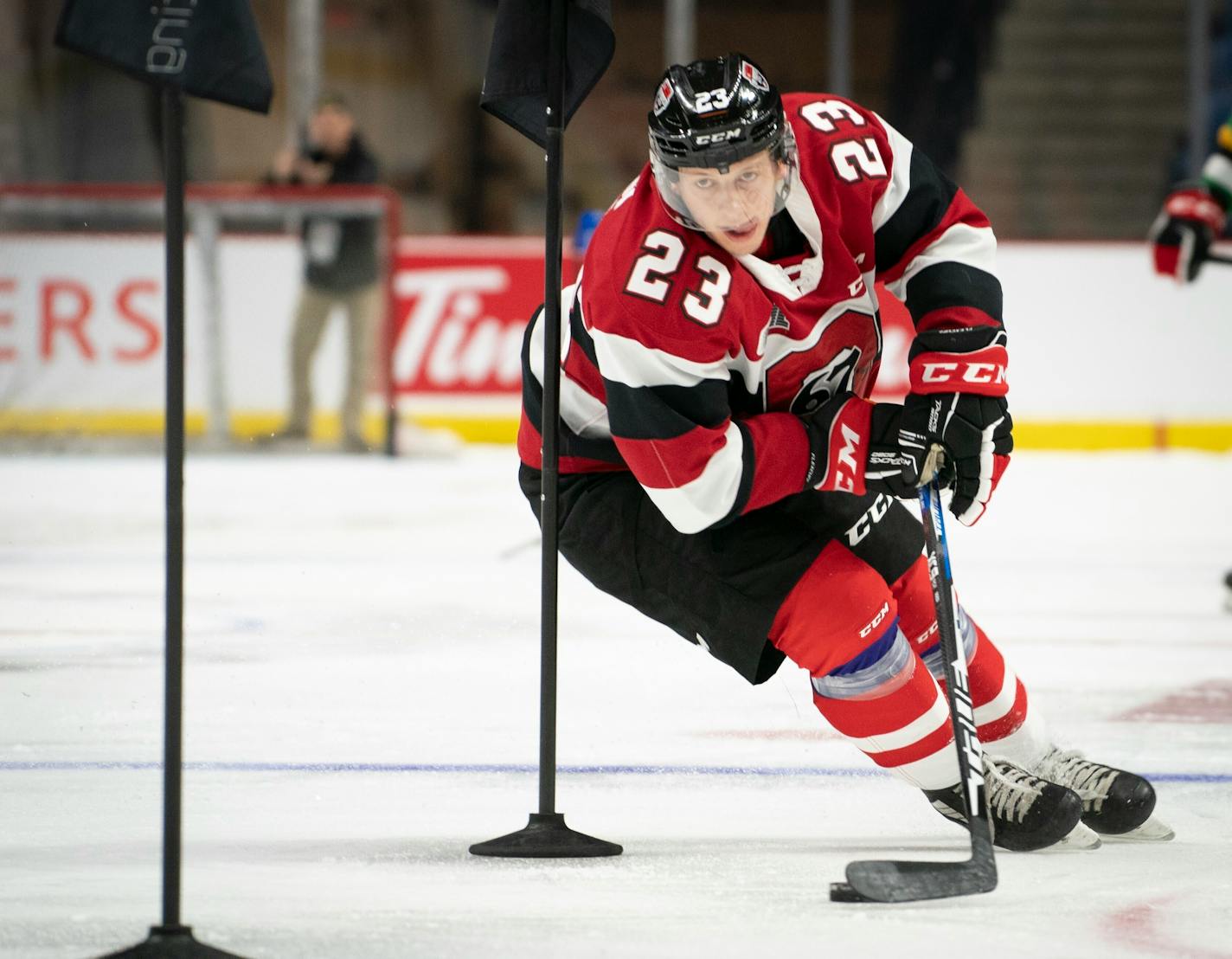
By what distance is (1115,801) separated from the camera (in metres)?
2.51

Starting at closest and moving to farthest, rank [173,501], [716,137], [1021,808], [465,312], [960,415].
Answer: [173,501] → [716,137] → [960,415] → [1021,808] → [465,312]

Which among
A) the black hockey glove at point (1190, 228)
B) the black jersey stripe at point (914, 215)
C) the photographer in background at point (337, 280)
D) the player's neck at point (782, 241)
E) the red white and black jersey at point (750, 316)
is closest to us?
the red white and black jersey at point (750, 316)

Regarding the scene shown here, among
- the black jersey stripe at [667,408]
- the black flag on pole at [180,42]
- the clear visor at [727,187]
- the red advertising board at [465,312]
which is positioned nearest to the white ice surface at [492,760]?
the black jersey stripe at [667,408]

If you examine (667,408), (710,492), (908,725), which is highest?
(667,408)

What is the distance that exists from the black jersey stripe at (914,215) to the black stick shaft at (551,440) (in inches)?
16.6

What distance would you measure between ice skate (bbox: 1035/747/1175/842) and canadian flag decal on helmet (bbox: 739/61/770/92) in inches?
39.4

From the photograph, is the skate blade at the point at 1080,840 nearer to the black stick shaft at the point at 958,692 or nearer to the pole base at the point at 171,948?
the black stick shaft at the point at 958,692

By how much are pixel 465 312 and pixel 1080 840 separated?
6282 mm

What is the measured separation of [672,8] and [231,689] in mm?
6534

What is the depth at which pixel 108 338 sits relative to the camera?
8.17 meters

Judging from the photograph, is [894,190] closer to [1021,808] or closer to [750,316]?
[750,316]

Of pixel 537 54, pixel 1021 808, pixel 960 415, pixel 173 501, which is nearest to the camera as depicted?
pixel 173 501

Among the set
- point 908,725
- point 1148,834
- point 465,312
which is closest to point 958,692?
point 908,725

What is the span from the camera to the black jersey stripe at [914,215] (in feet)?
8.00
